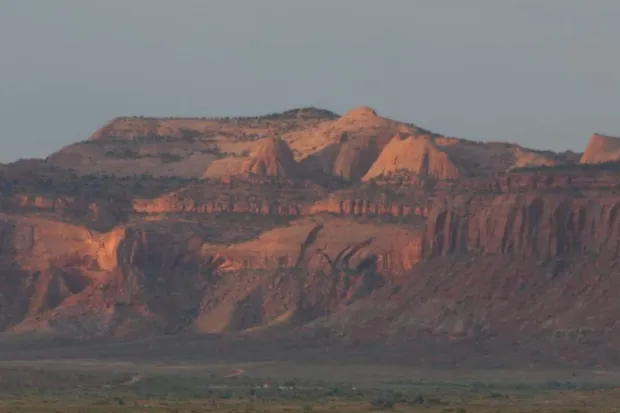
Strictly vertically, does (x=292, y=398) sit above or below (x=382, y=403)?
below

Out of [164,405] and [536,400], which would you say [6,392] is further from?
[536,400]

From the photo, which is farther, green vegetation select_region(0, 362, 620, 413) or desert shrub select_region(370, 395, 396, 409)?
desert shrub select_region(370, 395, 396, 409)

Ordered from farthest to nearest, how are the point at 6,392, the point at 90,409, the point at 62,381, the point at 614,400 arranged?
the point at 62,381, the point at 6,392, the point at 614,400, the point at 90,409

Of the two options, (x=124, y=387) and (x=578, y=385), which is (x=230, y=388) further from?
(x=578, y=385)

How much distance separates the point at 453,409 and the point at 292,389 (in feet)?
118

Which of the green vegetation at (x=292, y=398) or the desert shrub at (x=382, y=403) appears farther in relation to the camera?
the desert shrub at (x=382, y=403)

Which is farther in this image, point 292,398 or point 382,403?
point 292,398

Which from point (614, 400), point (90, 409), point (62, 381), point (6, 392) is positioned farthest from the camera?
point (62, 381)

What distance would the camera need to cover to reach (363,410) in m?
158

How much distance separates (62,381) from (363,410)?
4665 cm

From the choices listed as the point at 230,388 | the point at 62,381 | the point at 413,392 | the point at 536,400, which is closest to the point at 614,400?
the point at 536,400

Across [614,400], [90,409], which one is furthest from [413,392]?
[90,409]

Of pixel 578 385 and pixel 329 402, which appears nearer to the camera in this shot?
pixel 329 402

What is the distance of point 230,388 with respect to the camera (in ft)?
641
